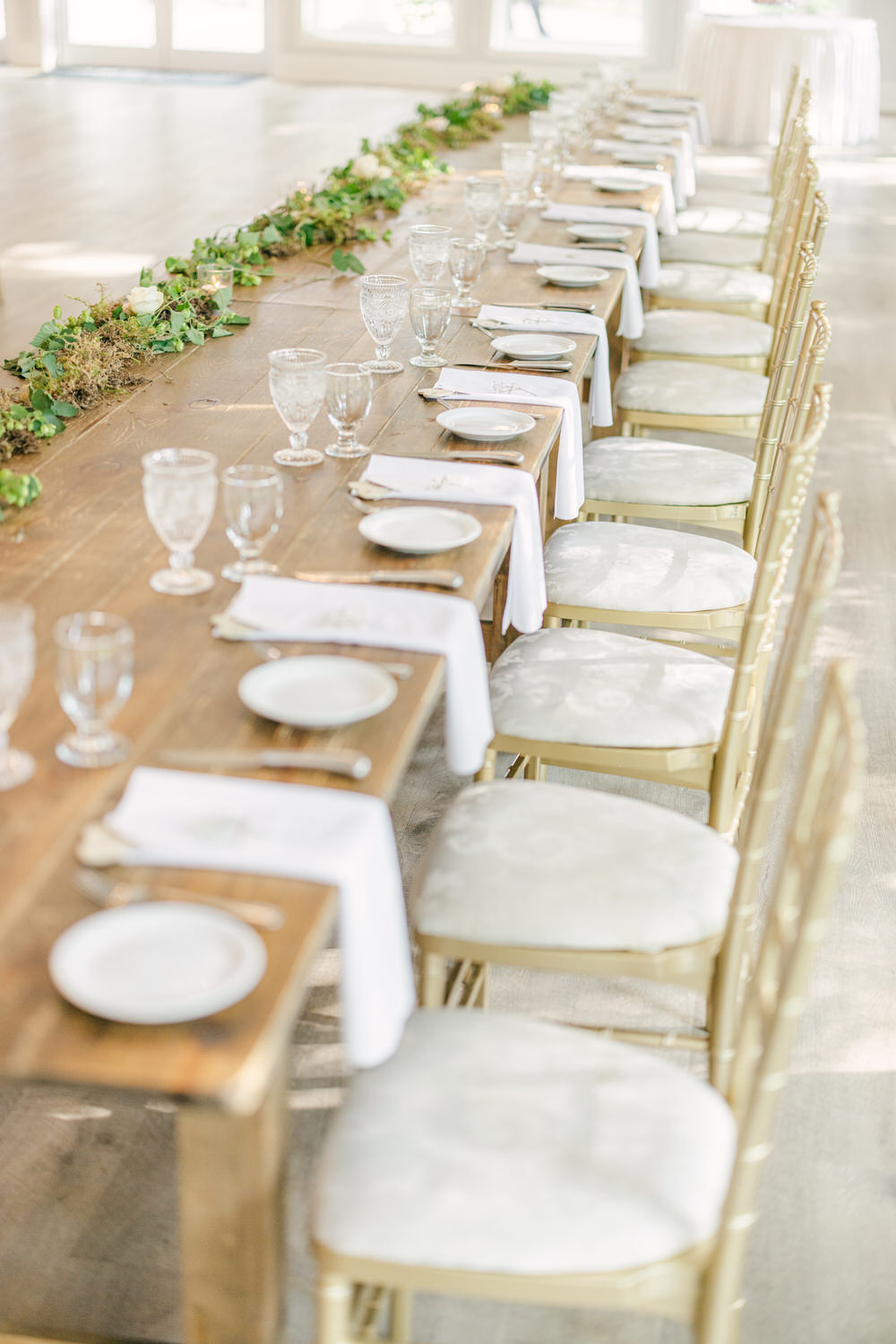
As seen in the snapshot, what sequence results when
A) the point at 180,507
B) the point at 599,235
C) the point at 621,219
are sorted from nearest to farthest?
the point at 180,507 < the point at 599,235 < the point at 621,219

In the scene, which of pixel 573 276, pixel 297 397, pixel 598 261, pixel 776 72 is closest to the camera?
pixel 297 397

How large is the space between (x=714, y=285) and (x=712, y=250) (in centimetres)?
56

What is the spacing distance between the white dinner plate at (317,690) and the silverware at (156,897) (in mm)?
258

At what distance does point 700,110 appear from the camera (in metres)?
6.57

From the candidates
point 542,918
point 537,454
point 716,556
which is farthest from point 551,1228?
point 716,556

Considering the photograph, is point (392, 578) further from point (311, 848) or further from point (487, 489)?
point (311, 848)

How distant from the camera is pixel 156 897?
3.79 ft

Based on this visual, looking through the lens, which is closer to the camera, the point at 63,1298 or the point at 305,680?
the point at 305,680

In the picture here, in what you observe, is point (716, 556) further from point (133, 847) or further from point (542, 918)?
point (133, 847)

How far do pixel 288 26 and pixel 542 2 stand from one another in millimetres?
2426

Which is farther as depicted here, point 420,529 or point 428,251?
point 428,251

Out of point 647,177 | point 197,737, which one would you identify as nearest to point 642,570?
point 197,737

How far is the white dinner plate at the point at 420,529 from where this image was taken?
1784 mm

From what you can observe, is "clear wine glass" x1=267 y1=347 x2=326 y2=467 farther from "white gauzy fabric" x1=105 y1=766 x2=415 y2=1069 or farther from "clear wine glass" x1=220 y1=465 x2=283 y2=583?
"white gauzy fabric" x1=105 y1=766 x2=415 y2=1069
